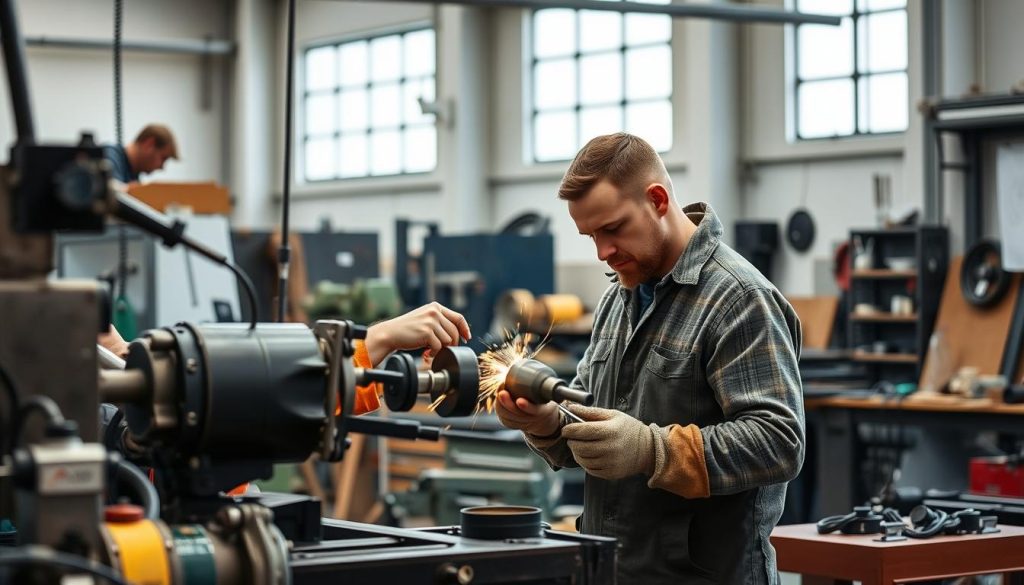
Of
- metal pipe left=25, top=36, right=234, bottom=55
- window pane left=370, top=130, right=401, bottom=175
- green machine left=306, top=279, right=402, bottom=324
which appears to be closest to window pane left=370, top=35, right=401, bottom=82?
window pane left=370, top=130, right=401, bottom=175

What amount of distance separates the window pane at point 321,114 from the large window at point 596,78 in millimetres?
2482

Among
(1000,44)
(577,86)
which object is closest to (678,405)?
(1000,44)

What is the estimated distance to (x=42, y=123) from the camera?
1199cm

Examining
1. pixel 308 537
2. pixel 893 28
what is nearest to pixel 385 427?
pixel 308 537

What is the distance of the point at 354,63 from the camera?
12.0 metres

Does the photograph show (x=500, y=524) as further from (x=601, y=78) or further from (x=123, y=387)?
(x=601, y=78)

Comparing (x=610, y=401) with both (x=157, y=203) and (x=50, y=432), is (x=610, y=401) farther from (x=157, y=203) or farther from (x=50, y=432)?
(x=157, y=203)

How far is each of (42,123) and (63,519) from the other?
11553 mm

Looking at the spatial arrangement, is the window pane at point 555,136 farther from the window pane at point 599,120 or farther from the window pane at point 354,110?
the window pane at point 354,110

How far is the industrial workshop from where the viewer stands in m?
1.34

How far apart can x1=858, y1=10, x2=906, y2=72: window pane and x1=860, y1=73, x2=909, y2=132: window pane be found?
70mm

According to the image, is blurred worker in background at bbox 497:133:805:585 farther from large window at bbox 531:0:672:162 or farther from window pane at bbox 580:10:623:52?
window pane at bbox 580:10:623:52

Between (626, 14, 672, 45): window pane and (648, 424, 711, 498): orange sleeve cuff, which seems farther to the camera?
(626, 14, 672, 45): window pane

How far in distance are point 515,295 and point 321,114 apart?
5.48 meters
